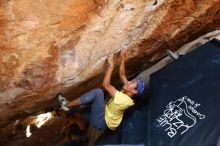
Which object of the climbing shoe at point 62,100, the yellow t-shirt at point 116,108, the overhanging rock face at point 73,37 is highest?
the overhanging rock face at point 73,37

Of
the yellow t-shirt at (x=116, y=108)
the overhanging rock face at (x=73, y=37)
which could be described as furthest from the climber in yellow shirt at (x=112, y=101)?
Result: the overhanging rock face at (x=73, y=37)

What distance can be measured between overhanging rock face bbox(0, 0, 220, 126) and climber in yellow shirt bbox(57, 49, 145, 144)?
14 centimetres

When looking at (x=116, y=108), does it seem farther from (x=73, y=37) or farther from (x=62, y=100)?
(x=73, y=37)

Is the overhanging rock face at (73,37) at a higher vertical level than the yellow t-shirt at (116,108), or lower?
higher

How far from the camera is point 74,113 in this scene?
4133 millimetres

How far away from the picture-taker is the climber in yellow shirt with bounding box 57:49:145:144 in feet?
12.2

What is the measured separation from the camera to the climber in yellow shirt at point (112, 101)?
3.71 meters

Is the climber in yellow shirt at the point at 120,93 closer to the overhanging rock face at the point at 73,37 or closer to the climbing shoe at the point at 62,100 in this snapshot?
the overhanging rock face at the point at 73,37

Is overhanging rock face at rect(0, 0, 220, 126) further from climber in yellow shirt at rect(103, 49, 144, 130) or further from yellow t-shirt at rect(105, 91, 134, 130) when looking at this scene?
yellow t-shirt at rect(105, 91, 134, 130)

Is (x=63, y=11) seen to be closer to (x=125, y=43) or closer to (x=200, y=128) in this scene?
(x=125, y=43)

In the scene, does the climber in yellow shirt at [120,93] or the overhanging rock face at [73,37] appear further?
the climber in yellow shirt at [120,93]

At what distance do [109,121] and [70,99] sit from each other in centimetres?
55

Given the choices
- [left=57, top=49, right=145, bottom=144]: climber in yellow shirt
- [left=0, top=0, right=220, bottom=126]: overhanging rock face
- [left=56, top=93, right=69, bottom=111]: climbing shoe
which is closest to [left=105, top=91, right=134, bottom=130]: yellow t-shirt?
[left=57, top=49, right=145, bottom=144]: climber in yellow shirt

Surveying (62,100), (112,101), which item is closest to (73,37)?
(62,100)
